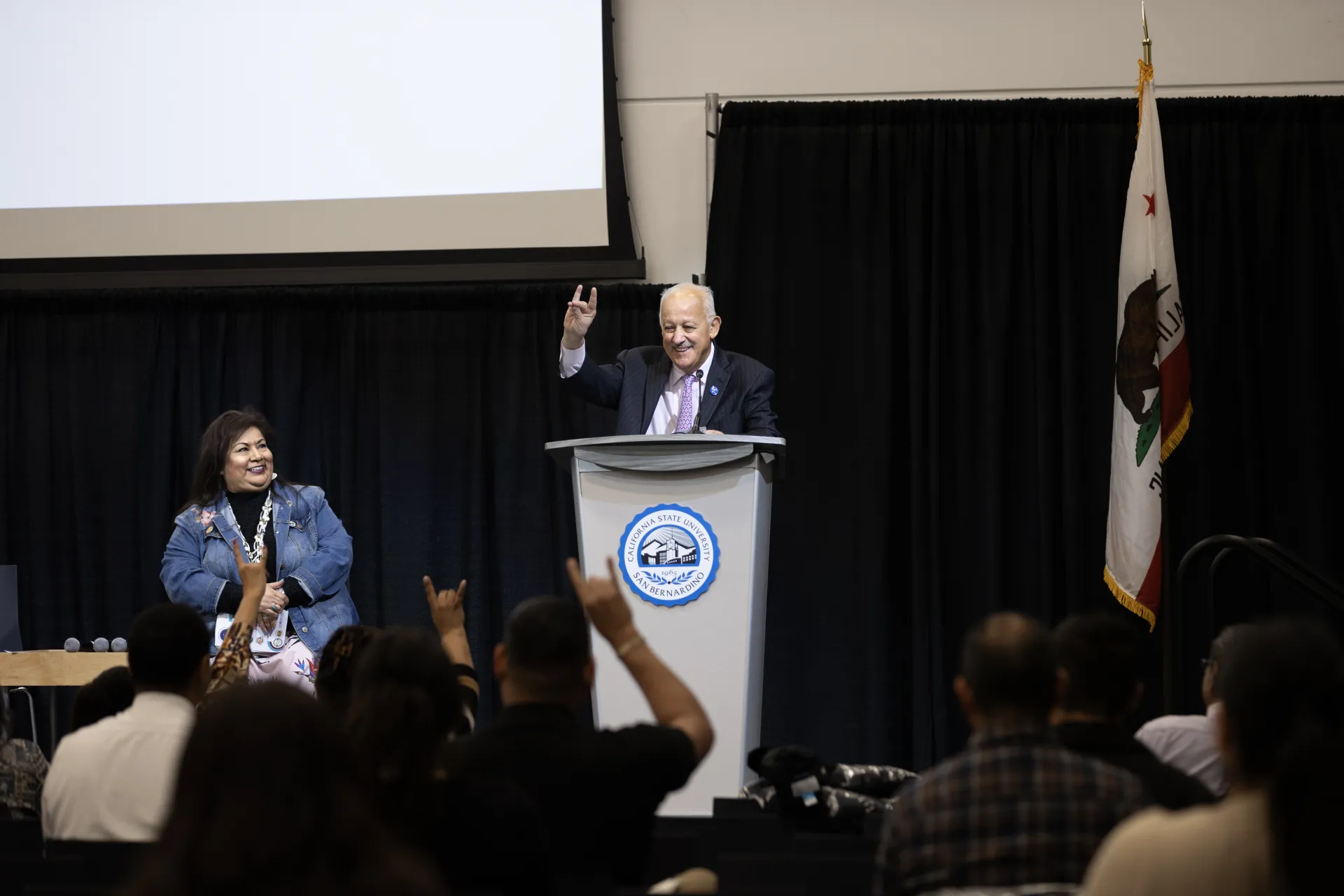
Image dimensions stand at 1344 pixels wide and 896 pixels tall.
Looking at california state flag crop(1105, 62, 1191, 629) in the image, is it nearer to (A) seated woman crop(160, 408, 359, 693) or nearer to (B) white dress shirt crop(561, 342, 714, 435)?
(B) white dress shirt crop(561, 342, 714, 435)

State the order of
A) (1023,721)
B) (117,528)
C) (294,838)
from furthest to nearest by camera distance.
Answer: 1. (117,528)
2. (1023,721)
3. (294,838)

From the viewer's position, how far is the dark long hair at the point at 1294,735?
48.6 inches

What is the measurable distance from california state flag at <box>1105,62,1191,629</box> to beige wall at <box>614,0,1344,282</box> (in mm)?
872

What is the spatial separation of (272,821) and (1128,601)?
14.6ft

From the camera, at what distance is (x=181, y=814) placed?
3.54 feet

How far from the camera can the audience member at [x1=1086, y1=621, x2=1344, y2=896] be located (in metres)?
1.24

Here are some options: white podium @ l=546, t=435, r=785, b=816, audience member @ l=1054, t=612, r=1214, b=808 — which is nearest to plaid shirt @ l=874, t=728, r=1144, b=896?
audience member @ l=1054, t=612, r=1214, b=808

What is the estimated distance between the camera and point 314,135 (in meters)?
5.88

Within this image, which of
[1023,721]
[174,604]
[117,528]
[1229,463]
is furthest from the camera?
[117,528]

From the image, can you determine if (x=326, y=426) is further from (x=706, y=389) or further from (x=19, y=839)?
(x=19, y=839)

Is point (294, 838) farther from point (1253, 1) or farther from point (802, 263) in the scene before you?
point (1253, 1)

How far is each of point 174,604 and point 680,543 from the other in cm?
156

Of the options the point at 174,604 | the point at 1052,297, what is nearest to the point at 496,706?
the point at 1052,297

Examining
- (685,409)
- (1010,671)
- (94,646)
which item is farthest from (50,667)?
(1010,671)
